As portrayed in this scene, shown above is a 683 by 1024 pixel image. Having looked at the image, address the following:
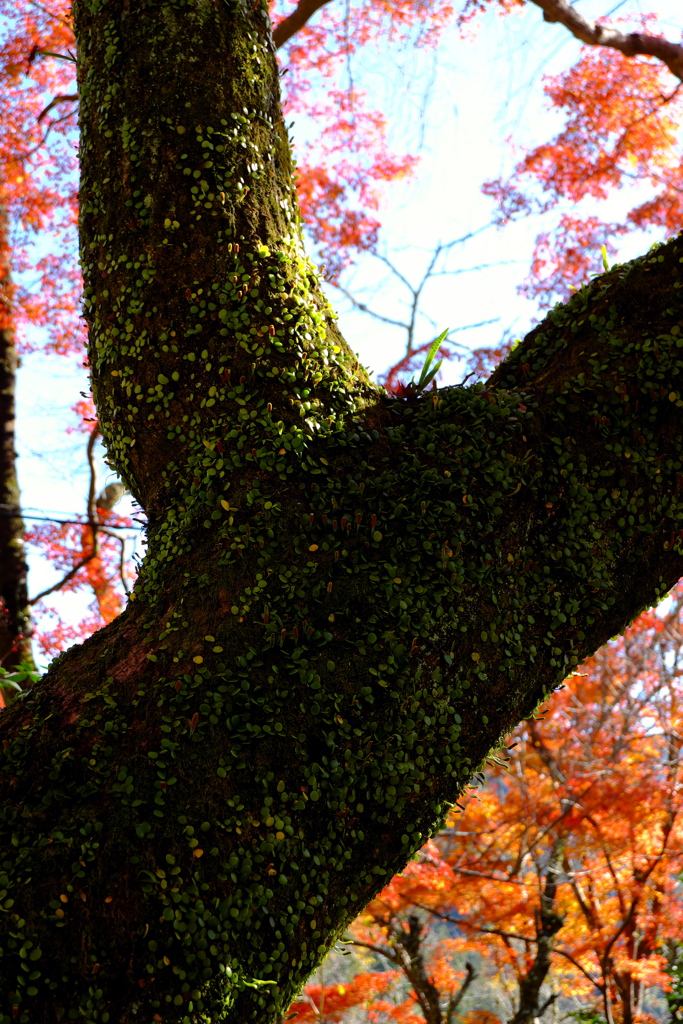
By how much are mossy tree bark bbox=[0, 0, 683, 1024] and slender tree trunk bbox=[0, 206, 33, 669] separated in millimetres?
4570

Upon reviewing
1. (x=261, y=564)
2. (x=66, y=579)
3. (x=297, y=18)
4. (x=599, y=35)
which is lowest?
(x=261, y=564)

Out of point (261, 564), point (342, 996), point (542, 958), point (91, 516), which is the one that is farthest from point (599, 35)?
point (342, 996)

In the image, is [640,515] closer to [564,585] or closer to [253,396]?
[564,585]

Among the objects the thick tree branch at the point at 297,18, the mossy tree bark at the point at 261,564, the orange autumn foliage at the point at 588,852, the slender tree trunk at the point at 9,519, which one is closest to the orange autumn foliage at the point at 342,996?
the orange autumn foliage at the point at 588,852

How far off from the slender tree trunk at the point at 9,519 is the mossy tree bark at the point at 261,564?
180 inches

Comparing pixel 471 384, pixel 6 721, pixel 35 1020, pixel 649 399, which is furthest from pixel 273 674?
pixel 649 399

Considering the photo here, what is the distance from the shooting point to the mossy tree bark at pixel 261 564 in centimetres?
151

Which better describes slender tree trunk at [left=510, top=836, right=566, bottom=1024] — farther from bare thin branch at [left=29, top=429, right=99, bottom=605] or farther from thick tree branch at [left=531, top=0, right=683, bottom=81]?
thick tree branch at [left=531, top=0, right=683, bottom=81]

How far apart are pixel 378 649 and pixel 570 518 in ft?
2.23

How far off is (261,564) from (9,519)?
6.02 meters

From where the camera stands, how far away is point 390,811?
1.72 metres

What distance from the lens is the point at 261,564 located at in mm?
1840

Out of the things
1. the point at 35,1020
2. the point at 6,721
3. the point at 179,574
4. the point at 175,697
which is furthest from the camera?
the point at 179,574

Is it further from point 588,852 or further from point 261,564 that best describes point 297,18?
point 588,852
